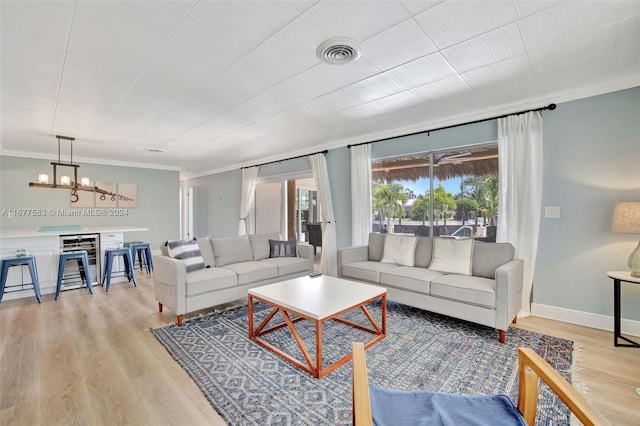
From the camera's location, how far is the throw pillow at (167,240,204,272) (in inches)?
133

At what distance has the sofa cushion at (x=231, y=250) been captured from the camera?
3941 mm

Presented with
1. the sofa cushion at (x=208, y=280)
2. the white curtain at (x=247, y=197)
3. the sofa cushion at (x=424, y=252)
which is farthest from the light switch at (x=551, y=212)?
the white curtain at (x=247, y=197)

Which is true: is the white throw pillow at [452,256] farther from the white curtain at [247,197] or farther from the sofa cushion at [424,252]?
the white curtain at [247,197]

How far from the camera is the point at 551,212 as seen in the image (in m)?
3.17

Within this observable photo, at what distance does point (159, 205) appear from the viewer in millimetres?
7391

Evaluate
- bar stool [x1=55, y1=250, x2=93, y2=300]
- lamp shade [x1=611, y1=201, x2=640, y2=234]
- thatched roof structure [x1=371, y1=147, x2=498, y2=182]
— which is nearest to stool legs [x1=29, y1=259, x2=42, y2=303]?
bar stool [x1=55, y1=250, x2=93, y2=300]

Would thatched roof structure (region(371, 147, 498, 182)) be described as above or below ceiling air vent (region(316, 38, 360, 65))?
below

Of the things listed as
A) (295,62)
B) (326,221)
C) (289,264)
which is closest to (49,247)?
(289,264)

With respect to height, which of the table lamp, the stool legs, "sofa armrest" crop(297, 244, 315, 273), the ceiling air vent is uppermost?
the ceiling air vent

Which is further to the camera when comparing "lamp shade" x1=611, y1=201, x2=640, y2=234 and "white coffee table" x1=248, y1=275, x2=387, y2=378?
"lamp shade" x1=611, y1=201, x2=640, y2=234

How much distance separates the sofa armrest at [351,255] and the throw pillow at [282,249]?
88 cm

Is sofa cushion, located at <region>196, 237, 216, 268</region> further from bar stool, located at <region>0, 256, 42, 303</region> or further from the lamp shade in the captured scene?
the lamp shade

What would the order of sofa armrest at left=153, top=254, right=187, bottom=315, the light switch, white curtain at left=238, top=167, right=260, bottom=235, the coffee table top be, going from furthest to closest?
1. white curtain at left=238, top=167, right=260, bottom=235
2. the light switch
3. sofa armrest at left=153, top=254, right=187, bottom=315
4. the coffee table top

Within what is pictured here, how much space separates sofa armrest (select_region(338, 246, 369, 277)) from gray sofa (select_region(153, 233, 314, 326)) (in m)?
0.65
